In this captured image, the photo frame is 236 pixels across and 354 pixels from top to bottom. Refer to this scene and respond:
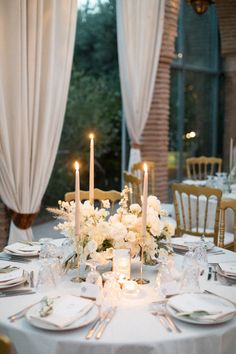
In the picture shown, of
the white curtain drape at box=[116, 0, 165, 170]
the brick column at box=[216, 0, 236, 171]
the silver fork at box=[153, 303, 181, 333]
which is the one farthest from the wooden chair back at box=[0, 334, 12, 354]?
the brick column at box=[216, 0, 236, 171]

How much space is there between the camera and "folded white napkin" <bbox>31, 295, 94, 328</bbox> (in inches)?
67.6

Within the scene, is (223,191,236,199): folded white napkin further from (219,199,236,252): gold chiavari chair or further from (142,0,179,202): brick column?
(142,0,179,202): brick column

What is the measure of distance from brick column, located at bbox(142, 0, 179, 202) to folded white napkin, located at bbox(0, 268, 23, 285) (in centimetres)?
391

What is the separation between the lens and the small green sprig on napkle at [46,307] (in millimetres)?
1762

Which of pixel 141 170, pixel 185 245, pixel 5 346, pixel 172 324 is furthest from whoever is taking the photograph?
pixel 141 170

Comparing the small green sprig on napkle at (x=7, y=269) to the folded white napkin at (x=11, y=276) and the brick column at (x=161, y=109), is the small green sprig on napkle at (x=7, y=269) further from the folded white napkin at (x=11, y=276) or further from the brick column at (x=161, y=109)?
the brick column at (x=161, y=109)

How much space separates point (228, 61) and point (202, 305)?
272 inches

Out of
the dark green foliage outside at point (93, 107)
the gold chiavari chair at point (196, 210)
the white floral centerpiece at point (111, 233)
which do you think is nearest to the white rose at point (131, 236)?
the white floral centerpiece at point (111, 233)

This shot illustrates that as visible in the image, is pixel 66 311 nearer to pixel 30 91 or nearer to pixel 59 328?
pixel 59 328

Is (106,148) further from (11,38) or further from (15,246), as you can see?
(15,246)

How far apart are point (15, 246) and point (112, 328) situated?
1.09m

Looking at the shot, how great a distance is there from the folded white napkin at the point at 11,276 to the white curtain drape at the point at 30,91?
1.40 m

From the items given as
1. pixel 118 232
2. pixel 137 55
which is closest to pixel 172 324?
pixel 118 232

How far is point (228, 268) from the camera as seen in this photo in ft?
7.55
